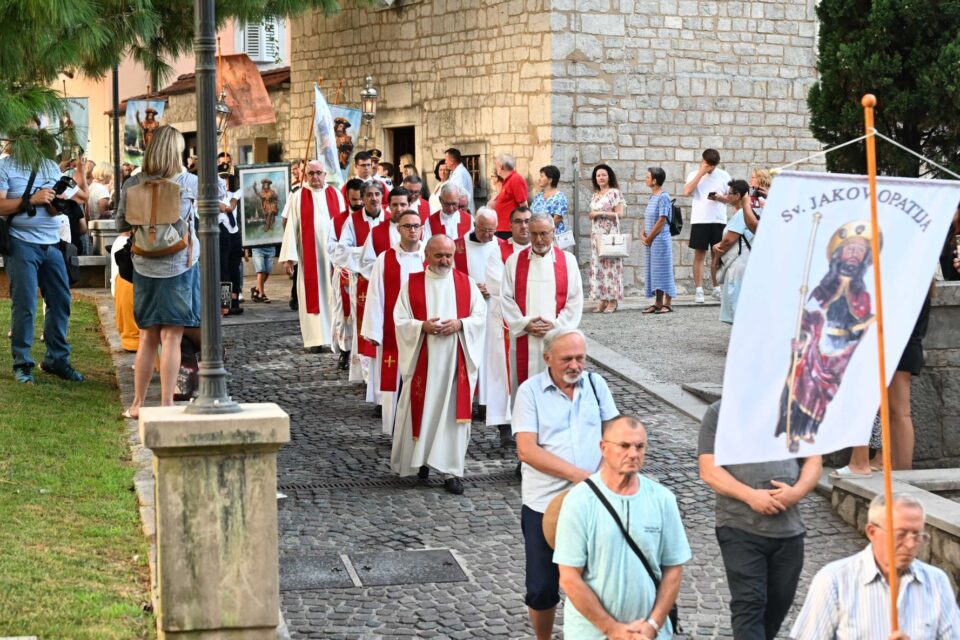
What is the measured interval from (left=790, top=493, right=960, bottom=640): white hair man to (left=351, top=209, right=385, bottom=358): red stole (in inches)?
257

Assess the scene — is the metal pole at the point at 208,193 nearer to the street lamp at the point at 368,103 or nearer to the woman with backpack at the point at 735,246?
the woman with backpack at the point at 735,246

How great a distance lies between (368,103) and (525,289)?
13.1 m

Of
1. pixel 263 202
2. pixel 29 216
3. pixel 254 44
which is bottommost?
pixel 29 216

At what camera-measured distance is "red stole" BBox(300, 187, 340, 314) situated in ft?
46.8

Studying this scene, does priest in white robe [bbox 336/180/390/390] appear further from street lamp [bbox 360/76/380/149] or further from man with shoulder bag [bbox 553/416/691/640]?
street lamp [bbox 360/76/380/149]

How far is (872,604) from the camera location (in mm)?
4910

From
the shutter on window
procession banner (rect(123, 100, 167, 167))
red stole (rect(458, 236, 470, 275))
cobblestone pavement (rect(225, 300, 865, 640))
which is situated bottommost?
cobblestone pavement (rect(225, 300, 865, 640))

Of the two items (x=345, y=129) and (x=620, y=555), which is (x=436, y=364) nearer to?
(x=620, y=555)

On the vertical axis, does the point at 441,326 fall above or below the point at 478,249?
below

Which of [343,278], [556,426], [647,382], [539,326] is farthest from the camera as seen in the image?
[343,278]

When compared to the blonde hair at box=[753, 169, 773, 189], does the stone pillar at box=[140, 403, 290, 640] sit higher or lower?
lower

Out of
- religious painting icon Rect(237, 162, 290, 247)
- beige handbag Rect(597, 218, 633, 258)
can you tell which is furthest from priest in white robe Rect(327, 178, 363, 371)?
→ beige handbag Rect(597, 218, 633, 258)

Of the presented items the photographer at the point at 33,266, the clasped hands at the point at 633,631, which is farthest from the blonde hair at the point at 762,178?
the clasped hands at the point at 633,631

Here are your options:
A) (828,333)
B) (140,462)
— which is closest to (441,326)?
(140,462)
